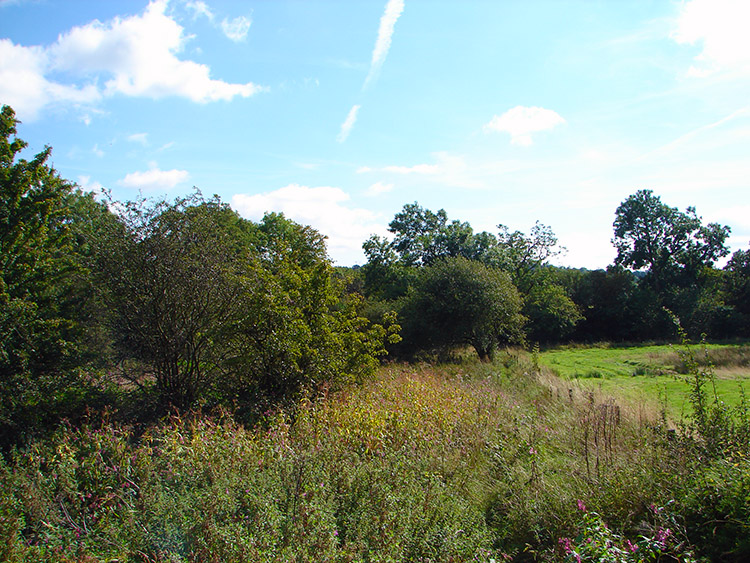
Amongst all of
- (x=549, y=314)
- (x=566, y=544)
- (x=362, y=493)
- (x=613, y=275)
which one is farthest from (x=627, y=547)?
(x=613, y=275)

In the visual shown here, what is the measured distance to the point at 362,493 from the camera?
4.47 metres

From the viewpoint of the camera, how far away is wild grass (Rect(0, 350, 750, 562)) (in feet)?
11.3

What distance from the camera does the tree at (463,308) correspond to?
1786 centimetres

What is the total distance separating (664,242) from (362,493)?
42566 millimetres

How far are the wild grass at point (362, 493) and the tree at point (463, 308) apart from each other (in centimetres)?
1093

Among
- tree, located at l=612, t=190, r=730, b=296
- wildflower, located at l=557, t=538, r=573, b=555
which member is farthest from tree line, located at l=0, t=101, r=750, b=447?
tree, located at l=612, t=190, r=730, b=296

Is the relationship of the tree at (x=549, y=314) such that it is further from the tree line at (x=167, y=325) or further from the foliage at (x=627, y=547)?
the foliage at (x=627, y=547)

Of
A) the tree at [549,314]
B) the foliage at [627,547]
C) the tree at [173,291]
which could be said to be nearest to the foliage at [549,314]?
the tree at [549,314]

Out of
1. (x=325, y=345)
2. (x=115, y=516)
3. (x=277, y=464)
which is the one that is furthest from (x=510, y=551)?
(x=325, y=345)

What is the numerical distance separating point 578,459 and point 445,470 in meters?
1.67

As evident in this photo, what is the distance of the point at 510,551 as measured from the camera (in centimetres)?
418

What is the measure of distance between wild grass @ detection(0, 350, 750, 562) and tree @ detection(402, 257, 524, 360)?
1093 cm

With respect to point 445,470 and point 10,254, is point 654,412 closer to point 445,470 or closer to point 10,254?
point 445,470

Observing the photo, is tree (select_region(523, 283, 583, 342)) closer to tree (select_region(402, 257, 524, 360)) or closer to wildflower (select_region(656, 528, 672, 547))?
tree (select_region(402, 257, 524, 360))
